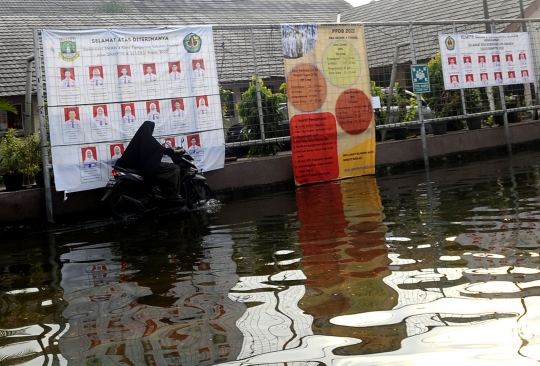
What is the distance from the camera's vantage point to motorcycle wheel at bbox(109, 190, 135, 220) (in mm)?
11336

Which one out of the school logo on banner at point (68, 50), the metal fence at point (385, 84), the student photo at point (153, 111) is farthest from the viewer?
the metal fence at point (385, 84)

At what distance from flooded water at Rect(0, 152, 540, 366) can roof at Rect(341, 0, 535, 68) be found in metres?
6.25

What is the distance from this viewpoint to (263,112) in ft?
46.4

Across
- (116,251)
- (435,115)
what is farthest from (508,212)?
(435,115)

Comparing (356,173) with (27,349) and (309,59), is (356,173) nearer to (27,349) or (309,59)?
(309,59)

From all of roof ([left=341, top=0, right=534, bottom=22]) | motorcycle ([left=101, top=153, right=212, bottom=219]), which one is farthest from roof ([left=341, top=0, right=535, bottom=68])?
motorcycle ([left=101, top=153, right=212, bottom=219])

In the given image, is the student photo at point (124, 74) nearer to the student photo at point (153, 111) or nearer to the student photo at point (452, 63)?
the student photo at point (153, 111)

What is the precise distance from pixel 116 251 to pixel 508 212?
14.2ft

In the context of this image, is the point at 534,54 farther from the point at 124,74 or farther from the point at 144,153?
the point at 144,153

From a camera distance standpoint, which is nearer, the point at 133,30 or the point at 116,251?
the point at 116,251

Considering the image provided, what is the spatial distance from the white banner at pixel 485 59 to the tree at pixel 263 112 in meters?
3.89

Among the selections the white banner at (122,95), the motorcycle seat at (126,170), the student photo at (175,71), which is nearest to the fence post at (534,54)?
the white banner at (122,95)

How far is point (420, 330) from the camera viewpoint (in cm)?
439

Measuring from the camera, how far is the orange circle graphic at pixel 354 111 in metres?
14.2
